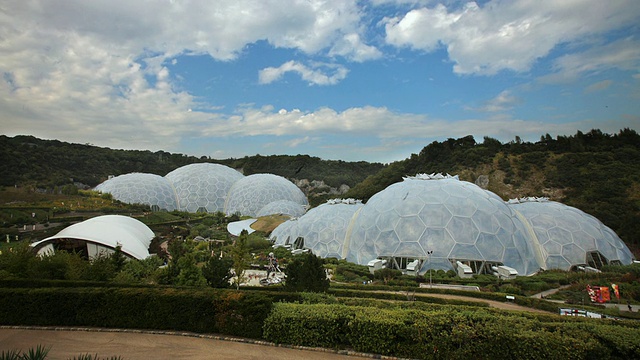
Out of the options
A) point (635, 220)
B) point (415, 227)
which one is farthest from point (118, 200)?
point (635, 220)

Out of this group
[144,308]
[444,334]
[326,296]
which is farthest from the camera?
[326,296]

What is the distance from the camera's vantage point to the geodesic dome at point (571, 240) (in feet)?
72.7

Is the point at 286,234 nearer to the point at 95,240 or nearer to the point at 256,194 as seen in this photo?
the point at 95,240

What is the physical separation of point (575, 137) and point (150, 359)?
5411 centimetres

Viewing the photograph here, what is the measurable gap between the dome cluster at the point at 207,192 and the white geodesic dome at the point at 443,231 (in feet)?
80.3

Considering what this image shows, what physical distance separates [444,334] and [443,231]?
14724 mm

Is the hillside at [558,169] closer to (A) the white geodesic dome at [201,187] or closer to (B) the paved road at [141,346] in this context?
(A) the white geodesic dome at [201,187]

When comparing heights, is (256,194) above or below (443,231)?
above

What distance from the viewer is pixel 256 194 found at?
176 ft

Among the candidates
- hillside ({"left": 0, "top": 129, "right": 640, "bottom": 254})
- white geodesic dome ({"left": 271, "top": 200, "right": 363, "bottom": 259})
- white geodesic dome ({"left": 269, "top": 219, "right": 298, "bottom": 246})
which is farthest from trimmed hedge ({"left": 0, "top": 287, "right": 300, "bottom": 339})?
hillside ({"left": 0, "top": 129, "right": 640, "bottom": 254})

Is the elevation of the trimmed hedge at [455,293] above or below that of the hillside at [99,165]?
below

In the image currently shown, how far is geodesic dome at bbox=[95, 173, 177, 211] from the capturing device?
4988 cm

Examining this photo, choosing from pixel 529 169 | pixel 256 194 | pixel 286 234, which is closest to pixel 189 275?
pixel 286 234

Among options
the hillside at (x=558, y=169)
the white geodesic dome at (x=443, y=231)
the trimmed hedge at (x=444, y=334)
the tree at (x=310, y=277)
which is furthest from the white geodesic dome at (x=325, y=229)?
the hillside at (x=558, y=169)
